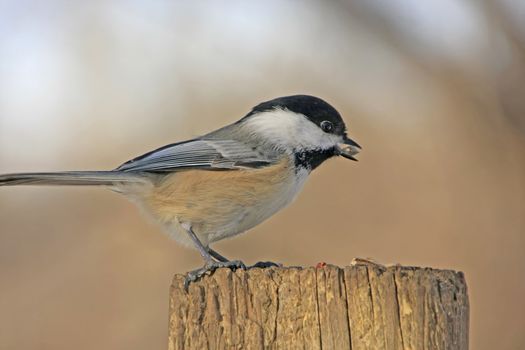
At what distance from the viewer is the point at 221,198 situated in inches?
124

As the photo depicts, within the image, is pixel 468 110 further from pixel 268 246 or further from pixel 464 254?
pixel 268 246

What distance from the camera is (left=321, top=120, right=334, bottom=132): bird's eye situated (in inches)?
132

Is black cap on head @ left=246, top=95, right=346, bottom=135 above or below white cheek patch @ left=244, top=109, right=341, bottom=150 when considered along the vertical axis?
above

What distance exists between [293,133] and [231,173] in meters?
0.33

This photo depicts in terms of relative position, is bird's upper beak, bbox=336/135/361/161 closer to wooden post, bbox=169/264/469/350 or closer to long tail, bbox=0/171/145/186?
long tail, bbox=0/171/145/186

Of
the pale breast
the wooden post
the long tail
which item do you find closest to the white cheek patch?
the pale breast

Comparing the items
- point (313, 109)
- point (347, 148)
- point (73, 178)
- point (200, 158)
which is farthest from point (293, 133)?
point (73, 178)

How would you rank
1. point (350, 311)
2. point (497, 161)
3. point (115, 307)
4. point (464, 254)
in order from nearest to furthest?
point (350, 311) → point (115, 307) → point (464, 254) → point (497, 161)

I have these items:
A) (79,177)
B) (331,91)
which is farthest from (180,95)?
(79,177)

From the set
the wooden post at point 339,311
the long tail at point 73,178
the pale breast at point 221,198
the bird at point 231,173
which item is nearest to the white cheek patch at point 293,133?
the bird at point 231,173

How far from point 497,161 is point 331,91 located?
1293 mm

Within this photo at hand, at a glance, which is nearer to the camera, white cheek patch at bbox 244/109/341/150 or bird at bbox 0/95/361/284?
bird at bbox 0/95/361/284

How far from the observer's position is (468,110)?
6191 mm

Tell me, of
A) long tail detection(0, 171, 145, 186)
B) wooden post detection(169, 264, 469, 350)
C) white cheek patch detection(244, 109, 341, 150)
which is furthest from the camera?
white cheek patch detection(244, 109, 341, 150)
